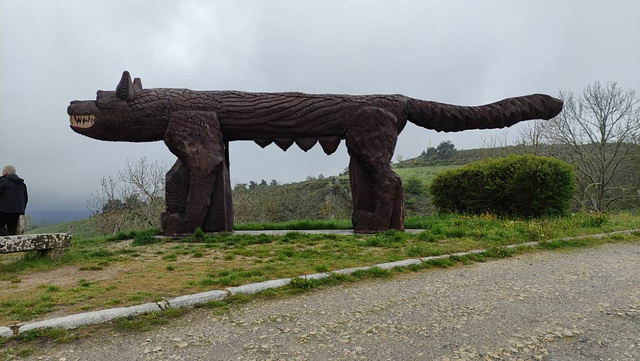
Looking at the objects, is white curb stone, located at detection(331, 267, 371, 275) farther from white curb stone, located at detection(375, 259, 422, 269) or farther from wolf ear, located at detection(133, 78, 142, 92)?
wolf ear, located at detection(133, 78, 142, 92)

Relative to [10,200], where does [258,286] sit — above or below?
below

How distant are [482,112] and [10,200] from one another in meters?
8.78

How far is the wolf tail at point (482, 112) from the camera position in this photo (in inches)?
313

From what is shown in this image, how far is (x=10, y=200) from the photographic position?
18.5 ft

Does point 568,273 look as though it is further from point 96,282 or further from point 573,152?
point 573,152

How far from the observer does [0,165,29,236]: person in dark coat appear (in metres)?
5.58

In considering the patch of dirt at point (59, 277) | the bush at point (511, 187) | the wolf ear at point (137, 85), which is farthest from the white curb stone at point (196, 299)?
the bush at point (511, 187)

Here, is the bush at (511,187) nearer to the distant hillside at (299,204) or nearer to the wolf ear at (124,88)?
the distant hillside at (299,204)

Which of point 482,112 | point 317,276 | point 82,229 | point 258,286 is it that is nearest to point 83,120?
point 258,286

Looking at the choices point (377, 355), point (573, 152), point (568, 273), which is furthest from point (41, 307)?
point (573, 152)

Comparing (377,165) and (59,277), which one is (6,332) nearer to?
(59,277)

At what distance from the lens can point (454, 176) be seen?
11609 mm

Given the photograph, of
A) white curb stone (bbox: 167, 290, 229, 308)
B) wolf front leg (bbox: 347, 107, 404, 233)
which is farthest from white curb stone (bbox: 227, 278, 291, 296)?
wolf front leg (bbox: 347, 107, 404, 233)

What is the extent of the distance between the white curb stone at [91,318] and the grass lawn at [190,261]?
181 millimetres
